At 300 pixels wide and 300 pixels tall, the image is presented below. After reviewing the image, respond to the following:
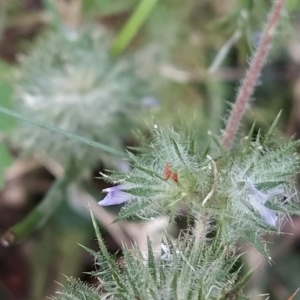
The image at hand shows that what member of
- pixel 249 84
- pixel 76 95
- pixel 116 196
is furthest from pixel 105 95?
pixel 116 196

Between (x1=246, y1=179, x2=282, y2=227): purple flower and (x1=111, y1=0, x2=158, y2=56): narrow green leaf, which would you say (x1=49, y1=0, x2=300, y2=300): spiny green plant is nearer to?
(x1=246, y1=179, x2=282, y2=227): purple flower

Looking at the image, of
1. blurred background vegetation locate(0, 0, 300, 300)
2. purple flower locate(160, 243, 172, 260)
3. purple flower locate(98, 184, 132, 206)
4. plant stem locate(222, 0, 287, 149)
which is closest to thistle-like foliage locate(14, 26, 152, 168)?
blurred background vegetation locate(0, 0, 300, 300)

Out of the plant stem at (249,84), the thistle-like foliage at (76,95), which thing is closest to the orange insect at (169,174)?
the plant stem at (249,84)

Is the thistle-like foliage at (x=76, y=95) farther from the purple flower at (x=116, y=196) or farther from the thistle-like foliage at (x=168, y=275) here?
the thistle-like foliage at (x=168, y=275)

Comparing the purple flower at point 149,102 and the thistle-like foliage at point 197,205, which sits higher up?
the thistle-like foliage at point 197,205

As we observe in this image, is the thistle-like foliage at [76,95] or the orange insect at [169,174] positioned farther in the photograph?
the thistle-like foliage at [76,95]

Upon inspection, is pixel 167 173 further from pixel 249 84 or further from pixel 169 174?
pixel 249 84

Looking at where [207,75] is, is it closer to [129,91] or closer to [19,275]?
[129,91]
